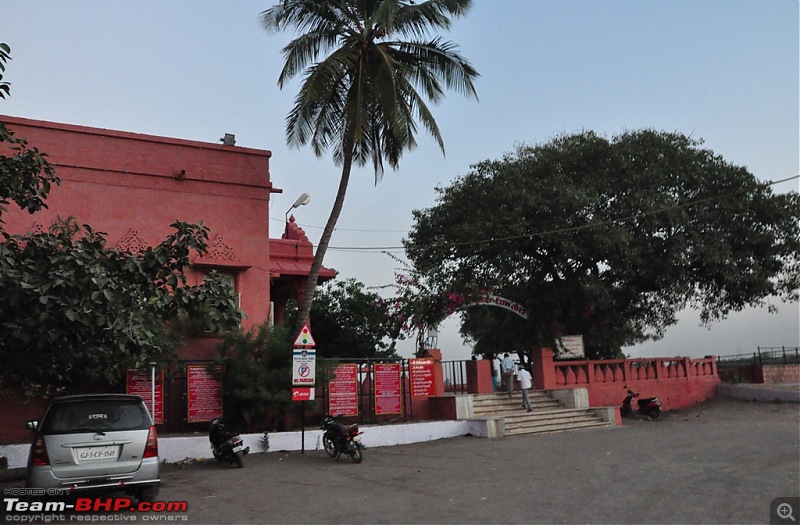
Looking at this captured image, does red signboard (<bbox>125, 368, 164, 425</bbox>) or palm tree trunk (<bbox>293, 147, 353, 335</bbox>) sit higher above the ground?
palm tree trunk (<bbox>293, 147, 353, 335</bbox>)

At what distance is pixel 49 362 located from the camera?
38.2 ft

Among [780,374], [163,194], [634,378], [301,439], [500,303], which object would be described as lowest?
[301,439]

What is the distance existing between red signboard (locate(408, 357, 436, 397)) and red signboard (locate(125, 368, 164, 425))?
595 centimetres

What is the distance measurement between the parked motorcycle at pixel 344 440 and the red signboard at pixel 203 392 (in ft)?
9.30

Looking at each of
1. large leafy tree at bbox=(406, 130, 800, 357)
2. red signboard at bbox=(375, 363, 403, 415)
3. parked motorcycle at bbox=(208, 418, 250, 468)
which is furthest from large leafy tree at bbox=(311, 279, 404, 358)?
parked motorcycle at bbox=(208, 418, 250, 468)

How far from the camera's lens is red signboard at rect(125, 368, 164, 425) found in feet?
45.7

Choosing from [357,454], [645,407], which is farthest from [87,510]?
[645,407]

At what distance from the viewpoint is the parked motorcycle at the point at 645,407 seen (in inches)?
815

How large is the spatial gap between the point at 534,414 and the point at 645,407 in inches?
184

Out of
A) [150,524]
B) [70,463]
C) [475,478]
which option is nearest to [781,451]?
[475,478]

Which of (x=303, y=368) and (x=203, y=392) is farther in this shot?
(x=203, y=392)

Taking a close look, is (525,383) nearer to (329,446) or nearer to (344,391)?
(344,391)

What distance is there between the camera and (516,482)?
400 inches

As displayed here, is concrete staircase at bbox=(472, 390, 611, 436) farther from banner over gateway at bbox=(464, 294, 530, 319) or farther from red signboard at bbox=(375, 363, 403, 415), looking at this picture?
banner over gateway at bbox=(464, 294, 530, 319)
